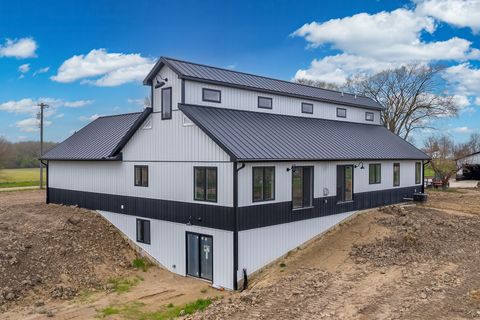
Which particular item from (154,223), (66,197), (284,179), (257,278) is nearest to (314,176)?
(284,179)

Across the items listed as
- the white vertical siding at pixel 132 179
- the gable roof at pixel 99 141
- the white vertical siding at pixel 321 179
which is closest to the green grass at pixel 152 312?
the white vertical siding at pixel 132 179

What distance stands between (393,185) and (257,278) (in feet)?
36.6

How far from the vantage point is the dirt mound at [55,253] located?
13229 millimetres

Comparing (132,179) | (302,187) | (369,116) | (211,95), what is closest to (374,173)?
(302,187)

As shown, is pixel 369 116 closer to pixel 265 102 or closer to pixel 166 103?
pixel 265 102

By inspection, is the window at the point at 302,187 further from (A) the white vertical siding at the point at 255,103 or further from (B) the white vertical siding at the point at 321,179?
(A) the white vertical siding at the point at 255,103

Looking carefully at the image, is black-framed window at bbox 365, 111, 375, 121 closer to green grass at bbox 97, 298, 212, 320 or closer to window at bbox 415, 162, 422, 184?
window at bbox 415, 162, 422, 184

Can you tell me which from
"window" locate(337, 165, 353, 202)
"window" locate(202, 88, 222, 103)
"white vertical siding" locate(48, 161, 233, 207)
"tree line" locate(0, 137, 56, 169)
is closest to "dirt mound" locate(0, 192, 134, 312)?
"white vertical siding" locate(48, 161, 233, 207)

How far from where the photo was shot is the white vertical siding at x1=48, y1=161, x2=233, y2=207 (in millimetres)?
13516

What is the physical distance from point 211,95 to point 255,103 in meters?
2.60

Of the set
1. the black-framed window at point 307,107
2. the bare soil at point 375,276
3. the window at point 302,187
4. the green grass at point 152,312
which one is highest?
the black-framed window at point 307,107

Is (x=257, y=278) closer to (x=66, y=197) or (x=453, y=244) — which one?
(x=453, y=244)

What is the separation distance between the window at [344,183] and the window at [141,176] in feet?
26.3

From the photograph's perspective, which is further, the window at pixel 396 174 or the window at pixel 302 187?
the window at pixel 396 174
